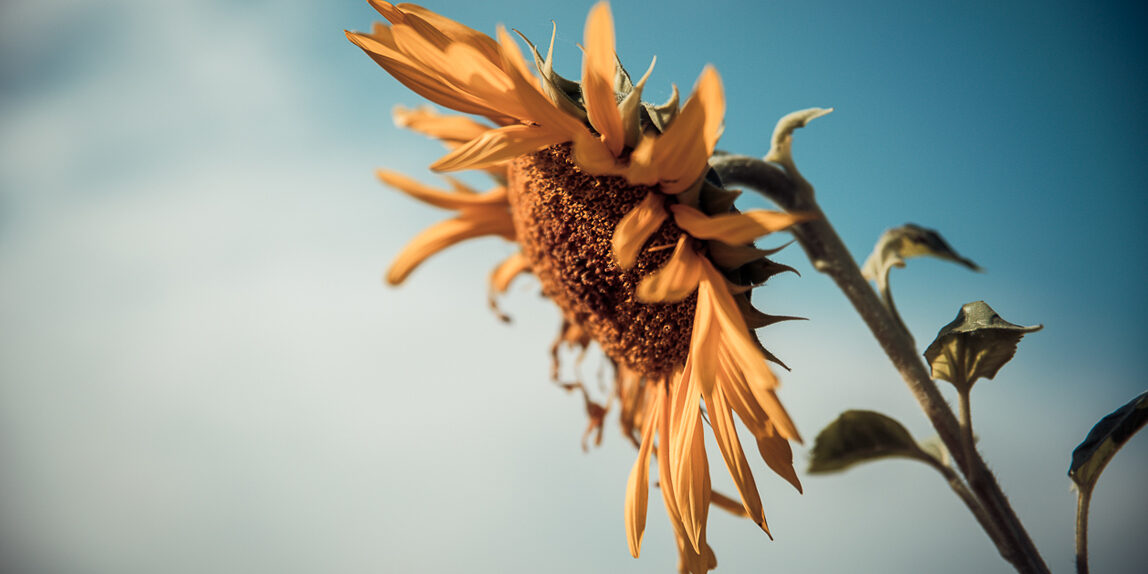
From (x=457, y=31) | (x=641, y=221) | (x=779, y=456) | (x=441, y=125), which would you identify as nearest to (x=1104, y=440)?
(x=779, y=456)

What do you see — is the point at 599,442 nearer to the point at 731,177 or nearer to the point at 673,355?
the point at 673,355

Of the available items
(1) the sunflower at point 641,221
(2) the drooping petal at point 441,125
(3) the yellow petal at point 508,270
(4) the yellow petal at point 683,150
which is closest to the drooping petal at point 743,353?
(1) the sunflower at point 641,221

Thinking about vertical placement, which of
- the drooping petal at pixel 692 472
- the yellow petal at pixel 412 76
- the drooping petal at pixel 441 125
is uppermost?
the drooping petal at pixel 441 125

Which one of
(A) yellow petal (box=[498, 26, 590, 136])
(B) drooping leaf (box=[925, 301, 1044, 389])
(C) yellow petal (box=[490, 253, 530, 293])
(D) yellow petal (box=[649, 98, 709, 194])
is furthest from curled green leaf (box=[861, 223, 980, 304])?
(C) yellow petal (box=[490, 253, 530, 293])

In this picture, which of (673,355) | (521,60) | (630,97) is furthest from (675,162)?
(673,355)

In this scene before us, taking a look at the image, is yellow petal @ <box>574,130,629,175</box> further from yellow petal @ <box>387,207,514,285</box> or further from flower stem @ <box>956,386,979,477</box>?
flower stem @ <box>956,386,979,477</box>

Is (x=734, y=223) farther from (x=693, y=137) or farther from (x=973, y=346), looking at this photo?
(x=973, y=346)

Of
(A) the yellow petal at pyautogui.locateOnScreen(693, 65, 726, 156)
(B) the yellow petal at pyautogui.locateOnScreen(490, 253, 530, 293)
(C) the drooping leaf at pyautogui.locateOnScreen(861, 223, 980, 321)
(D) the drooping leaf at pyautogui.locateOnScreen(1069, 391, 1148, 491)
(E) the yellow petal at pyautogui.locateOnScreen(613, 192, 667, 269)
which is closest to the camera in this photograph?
(A) the yellow petal at pyautogui.locateOnScreen(693, 65, 726, 156)

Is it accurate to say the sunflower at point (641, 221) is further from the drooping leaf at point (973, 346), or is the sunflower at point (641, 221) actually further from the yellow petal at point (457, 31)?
the drooping leaf at point (973, 346)
